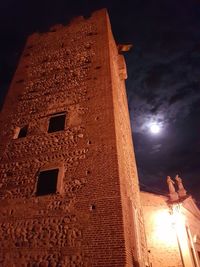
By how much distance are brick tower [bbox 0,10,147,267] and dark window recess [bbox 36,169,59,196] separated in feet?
0.11

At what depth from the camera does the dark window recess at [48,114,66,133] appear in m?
9.01

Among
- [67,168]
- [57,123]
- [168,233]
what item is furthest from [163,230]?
[57,123]

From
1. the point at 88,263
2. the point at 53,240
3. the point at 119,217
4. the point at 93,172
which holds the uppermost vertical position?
the point at 93,172

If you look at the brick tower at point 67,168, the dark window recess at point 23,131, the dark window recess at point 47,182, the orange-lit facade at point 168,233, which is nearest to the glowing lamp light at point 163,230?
the orange-lit facade at point 168,233

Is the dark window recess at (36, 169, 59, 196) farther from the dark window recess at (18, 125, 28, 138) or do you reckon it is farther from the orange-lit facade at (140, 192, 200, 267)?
the orange-lit facade at (140, 192, 200, 267)

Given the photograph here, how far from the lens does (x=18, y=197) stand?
736 centimetres

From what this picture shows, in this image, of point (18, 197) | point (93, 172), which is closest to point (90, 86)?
point (93, 172)

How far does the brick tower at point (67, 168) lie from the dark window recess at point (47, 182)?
32 mm

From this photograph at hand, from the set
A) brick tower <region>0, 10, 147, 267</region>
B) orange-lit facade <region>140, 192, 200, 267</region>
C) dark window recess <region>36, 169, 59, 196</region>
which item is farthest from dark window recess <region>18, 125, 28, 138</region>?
orange-lit facade <region>140, 192, 200, 267</region>

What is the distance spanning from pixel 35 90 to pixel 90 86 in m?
2.72

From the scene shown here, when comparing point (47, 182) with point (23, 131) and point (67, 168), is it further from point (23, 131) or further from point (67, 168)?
point (23, 131)

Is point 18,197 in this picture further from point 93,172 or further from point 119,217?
point 119,217

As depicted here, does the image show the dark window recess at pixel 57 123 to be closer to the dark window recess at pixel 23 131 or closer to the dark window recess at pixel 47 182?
the dark window recess at pixel 23 131

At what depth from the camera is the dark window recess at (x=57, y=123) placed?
901 cm
